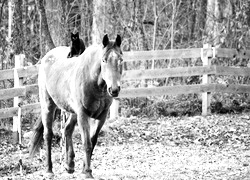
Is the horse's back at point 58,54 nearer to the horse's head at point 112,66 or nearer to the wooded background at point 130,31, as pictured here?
the horse's head at point 112,66

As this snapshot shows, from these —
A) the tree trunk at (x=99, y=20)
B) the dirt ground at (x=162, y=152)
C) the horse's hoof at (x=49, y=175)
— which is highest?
the tree trunk at (x=99, y=20)

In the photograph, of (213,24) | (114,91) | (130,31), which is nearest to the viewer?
(114,91)

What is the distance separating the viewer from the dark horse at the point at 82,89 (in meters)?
6.54

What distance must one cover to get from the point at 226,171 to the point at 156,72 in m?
5.15

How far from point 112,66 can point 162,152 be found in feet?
11.8

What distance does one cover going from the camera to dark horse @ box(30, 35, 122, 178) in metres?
6.54

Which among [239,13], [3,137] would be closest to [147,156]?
[3,137]

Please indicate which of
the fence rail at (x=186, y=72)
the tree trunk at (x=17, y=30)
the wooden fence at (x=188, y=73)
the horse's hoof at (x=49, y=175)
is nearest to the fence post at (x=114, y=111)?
the wooden fence at (x=188, y=73)

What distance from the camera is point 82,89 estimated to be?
6.94 metres

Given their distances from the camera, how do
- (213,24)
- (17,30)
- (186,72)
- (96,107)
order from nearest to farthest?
(96,107)
(17,30)
(186,72)
(213,24)

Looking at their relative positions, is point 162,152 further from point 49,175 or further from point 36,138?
point 49,175

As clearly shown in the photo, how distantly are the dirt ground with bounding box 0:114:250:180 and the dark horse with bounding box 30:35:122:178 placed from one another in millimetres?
574

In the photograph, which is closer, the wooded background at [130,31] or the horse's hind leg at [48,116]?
the horse's hind leg at [48,116]

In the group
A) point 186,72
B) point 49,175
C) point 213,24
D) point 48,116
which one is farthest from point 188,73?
point 49,175
